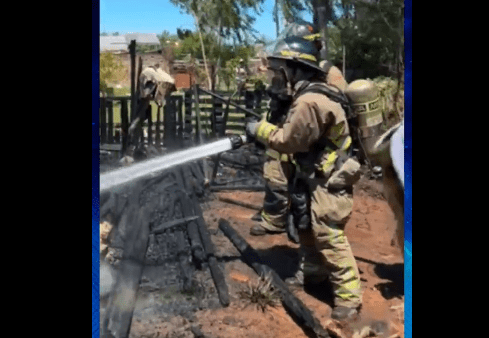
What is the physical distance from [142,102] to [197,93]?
0.42 meters

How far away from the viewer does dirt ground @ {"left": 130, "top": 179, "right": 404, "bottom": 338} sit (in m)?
3.36

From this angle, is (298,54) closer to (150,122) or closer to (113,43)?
(150,122)

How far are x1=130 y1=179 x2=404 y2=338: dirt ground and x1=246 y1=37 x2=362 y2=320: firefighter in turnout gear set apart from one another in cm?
12

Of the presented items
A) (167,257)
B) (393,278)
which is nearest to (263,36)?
(167,257)

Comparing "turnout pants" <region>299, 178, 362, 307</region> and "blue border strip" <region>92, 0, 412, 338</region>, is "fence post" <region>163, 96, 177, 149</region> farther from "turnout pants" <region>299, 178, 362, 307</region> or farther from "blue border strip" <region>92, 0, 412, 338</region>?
"turnout pants" <region>299, 178, 362, 307</region>

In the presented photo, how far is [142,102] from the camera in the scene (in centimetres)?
320

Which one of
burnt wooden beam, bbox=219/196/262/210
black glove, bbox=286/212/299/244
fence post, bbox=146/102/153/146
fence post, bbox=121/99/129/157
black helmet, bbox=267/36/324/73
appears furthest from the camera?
black glove, bbox=286/212/299/244

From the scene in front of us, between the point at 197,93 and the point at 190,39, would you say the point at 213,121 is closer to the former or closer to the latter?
the point at 197,93

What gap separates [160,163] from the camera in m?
3.19

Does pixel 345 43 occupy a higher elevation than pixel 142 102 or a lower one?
higher

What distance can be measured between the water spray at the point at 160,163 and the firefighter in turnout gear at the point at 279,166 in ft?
1.81

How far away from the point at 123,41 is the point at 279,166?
1875mm

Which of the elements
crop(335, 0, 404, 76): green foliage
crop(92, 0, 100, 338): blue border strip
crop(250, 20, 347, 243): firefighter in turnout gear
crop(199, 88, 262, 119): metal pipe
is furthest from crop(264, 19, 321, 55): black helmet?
crop(92, 0, 100, 338): blue border strip

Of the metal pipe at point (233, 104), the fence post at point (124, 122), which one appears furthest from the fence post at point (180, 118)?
the fence post at point (124, 122)
